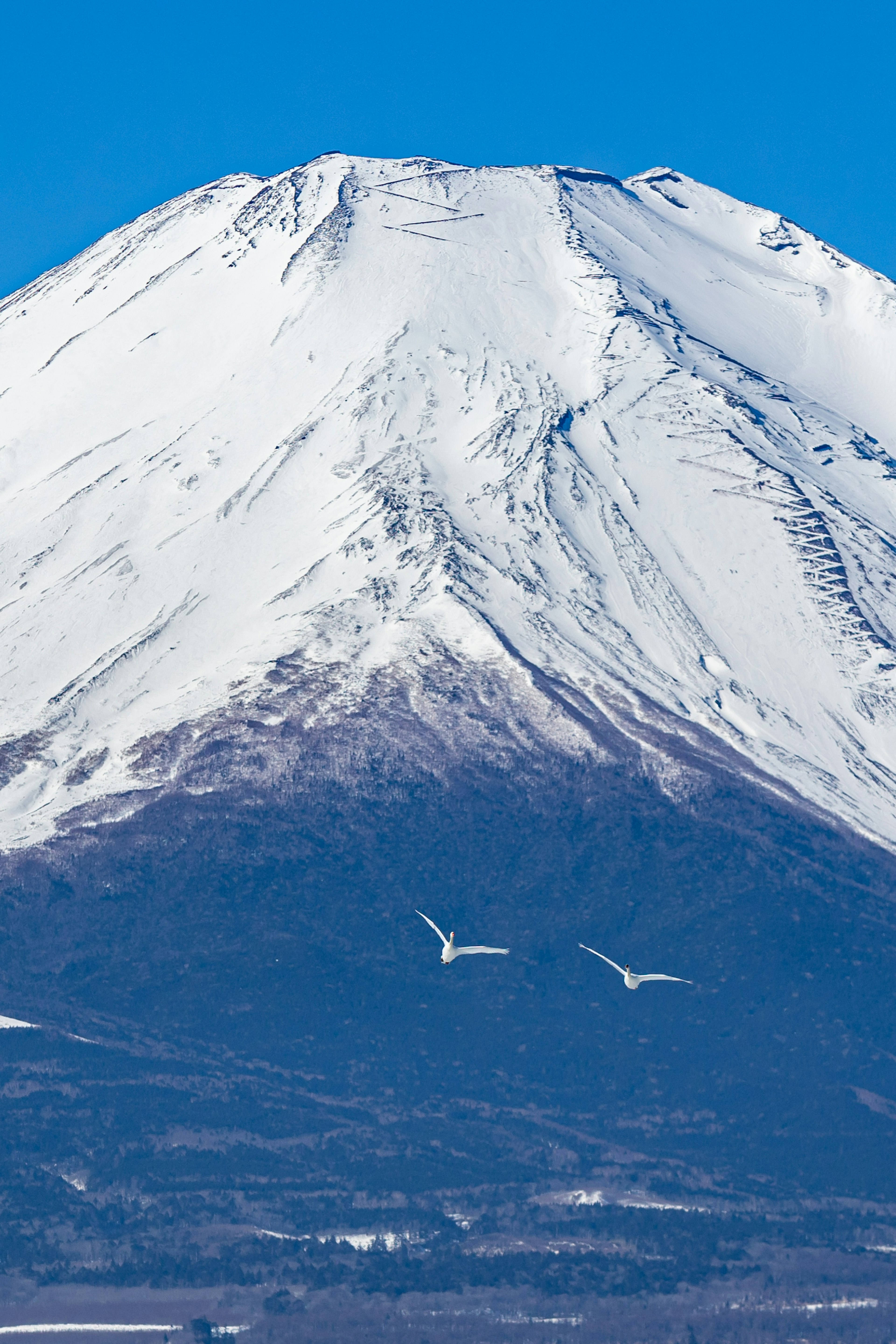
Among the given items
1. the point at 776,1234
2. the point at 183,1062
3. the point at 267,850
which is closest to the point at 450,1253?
the point at 776,1234

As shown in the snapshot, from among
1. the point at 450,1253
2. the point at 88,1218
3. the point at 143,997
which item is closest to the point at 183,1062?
the point at 143,997

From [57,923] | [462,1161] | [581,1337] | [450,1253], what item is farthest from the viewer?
[57,923]

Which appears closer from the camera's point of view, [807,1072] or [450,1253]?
[450,1253]

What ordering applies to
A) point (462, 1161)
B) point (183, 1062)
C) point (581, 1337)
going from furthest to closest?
point (183, 1062)
point (462, 1161)
point (581, 1337)

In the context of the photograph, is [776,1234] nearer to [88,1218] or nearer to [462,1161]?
[462,1161]

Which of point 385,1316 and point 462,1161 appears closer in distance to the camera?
point 385,1316

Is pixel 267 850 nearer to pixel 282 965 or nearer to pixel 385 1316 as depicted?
pixel 282 965

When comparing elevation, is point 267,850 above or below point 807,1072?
above

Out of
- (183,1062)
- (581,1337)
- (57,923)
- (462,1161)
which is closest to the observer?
(581,1337)

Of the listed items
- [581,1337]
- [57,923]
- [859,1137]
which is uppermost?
[57,923]
